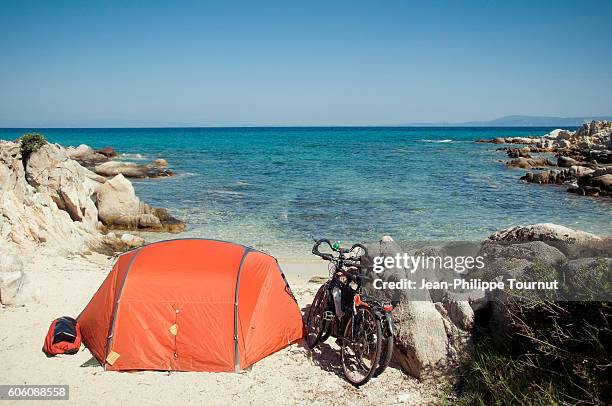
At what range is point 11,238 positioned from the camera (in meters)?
12.1

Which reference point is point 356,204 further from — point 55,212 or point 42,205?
point 42,205

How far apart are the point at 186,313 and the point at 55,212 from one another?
30.6 feet

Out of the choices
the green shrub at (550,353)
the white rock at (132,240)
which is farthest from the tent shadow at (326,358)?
the white rock at (132,240)

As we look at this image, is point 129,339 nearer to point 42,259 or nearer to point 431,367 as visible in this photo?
point 431,367

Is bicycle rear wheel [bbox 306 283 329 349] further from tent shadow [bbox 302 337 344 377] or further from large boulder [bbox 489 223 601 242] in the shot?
large boulder [bbox 489 223 601 242]

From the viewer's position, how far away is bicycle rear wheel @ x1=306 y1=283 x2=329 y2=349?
→ 7613mm

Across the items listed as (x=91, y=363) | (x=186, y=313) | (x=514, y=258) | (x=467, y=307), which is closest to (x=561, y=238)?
(x=514, y=258)

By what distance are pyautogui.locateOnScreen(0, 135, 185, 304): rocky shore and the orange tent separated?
11.1 ft

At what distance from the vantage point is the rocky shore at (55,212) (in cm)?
1235

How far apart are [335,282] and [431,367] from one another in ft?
6.27

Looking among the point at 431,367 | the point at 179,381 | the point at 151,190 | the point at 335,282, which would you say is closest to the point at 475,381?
the point at 431,367

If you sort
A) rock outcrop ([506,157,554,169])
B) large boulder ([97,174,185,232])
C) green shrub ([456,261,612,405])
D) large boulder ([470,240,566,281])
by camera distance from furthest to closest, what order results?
rock outcrop ([506,157,554,169]) → large boulder ([97,174,185,232]) → large boulder ([470,240,566,281]) → green shrub ([456,261,612,405])

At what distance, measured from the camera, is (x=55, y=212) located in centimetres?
1427

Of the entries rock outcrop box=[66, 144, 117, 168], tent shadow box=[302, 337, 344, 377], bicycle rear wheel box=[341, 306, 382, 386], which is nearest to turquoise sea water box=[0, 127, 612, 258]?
tent shadow box=[302, 337, 344, 377]
